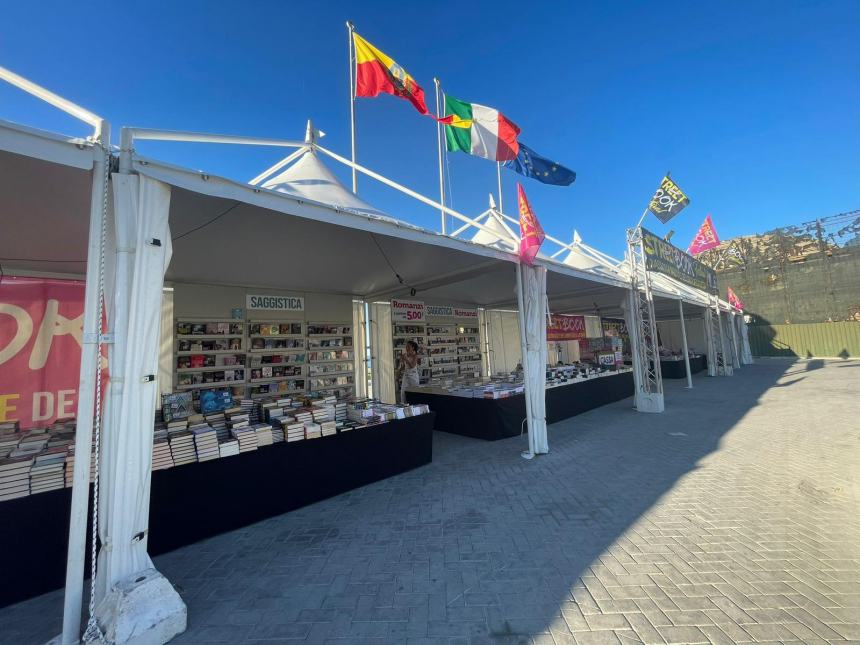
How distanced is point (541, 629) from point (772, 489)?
3472 millimetres

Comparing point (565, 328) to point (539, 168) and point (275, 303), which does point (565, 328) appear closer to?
point (539, 168)

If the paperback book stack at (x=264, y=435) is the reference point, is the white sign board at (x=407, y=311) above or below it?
above

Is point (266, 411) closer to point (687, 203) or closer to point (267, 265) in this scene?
point (267, 265)

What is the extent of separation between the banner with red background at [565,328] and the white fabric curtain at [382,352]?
19.9 ft

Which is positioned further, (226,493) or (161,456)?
(226,493)

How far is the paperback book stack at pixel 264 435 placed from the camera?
346cm

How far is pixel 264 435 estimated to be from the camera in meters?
3.49

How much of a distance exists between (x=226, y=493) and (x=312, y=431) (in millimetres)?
913

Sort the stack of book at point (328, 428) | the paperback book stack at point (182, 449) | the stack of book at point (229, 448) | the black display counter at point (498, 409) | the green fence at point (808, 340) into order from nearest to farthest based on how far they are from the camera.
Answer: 1. the paperback book stack at point (182, 449)
2. the stack of book at point (229, 448)
3. the stack of book at point (328, 428)
4. the black display counter at point (498, 409)
5. the green fence at point (808, 340)

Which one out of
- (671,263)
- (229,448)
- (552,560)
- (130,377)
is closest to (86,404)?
(130,377)

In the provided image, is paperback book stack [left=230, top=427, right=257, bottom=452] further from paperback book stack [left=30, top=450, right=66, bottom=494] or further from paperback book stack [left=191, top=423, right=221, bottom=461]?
paperback book stack [left=30, top=450, right=66, bottom=494]

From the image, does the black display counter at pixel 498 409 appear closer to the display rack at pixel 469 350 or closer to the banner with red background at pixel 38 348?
the display rack at pixel 469 350

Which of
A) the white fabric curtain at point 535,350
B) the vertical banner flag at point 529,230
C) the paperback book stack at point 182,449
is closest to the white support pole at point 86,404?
the paperback book stack at point 182,449

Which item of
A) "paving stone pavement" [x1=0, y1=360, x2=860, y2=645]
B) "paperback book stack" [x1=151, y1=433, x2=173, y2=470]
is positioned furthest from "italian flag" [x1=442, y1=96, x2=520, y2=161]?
"paperback book stack" [x1=151, y1=433, x2=173, y2=470]
